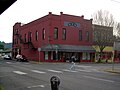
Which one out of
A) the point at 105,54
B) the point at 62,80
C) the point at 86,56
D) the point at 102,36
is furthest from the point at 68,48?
the point at 62,80

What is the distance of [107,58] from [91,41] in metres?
7.24

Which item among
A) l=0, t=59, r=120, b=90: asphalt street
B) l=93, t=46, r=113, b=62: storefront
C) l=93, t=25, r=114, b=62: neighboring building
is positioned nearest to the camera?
l=0, t=59, r=120, b=90: asphalt street

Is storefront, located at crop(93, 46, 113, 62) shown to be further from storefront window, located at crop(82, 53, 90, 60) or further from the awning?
the awning

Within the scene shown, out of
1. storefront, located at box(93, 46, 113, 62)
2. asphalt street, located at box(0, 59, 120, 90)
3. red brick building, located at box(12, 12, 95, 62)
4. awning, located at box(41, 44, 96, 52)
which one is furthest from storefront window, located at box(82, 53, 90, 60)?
asphalt street, located at box(0, 59, 120, 90)

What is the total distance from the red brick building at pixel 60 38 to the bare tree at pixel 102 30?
1.40 metres

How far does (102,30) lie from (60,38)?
977 centimetres

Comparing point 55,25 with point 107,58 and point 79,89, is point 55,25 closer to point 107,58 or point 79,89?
point 107,58

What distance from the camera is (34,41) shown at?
56438 millimetres

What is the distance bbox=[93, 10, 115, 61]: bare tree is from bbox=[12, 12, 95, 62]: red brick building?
1.40m

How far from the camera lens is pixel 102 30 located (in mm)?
53062

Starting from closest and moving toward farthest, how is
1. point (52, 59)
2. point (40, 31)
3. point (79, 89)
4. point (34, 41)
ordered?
point (79, 89) < point (52, 59) < point (40, 31) < point (34, 41)

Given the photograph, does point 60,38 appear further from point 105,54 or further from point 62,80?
point 62,80

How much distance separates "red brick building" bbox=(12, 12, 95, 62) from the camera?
4853cm

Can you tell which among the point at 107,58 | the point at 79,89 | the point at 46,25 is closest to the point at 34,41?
the point at 46,25
